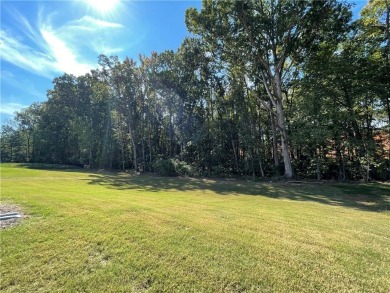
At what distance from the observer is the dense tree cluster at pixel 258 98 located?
51.1 ft

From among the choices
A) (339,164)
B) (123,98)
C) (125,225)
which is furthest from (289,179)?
(123,98)

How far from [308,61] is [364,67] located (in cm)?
388

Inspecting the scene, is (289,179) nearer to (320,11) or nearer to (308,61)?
(308,61)

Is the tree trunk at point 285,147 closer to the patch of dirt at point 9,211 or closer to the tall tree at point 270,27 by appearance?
the tall tree at point 270,27

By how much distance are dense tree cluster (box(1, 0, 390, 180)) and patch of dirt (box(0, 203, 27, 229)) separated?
15.6 metres

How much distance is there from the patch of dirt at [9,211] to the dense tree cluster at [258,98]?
51.2 ft

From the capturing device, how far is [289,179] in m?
17.0

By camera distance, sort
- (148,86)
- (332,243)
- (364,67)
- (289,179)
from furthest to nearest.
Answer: (148,86) < (289,179) < (364,67) < (332,243)

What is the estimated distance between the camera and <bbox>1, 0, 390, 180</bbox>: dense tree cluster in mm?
15570

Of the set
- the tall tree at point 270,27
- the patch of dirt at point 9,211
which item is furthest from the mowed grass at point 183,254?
the tall tree at point 270,27

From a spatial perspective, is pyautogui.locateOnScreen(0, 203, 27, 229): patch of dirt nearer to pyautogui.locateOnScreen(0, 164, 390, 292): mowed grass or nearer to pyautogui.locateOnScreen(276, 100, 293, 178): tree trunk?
pyautogui.locateOnScreen(0, 164, 390, 292): mowed grass

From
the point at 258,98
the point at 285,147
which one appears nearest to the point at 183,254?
the point at 285,147

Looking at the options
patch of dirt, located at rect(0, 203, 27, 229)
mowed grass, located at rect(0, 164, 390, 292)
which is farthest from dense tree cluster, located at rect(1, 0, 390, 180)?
patch of dirt, located at rect(0, 203, 27, 229)

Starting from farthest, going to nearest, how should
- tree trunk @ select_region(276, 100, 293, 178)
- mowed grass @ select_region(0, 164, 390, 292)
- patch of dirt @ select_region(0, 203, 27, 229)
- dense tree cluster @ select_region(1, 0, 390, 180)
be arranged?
tree trunk @ select_region(276, 100, 293, 178) → dense tree cluster @ select_region(1, 0, 390, 180) → patch of dirt @ select_region(0, 203, 27, 229) → mowed grass @ select_region(0, 164, 390, 292)
